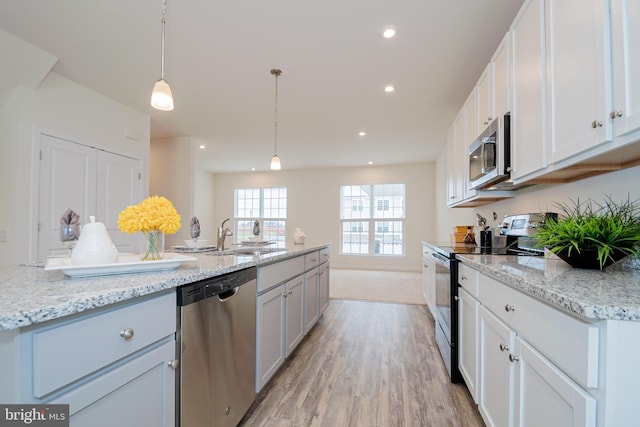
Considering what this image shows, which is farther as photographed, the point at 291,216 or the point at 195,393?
the point at 291,216

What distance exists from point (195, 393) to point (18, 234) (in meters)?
2.97

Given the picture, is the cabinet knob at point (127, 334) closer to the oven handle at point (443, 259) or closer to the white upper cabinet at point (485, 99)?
the oven handle at point (443, 259)

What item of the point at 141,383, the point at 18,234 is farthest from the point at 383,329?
the point at 18,234

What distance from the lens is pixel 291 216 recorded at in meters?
8.18

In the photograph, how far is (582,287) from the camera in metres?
0.88

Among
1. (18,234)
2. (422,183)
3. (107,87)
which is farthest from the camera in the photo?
(422,183)

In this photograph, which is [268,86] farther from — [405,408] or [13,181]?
[405,408]

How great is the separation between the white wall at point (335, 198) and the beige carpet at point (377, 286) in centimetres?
59

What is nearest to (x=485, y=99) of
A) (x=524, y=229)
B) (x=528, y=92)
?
(x=528, y=92)

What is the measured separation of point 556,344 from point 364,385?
1463 millimetres

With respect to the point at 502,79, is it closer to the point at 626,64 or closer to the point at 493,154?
the point at 493,154

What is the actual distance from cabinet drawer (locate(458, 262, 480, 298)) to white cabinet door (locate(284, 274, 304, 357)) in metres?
1.20

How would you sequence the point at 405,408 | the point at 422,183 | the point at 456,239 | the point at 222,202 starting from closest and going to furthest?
the point at 405,408 → the point at 456,239 → the point at 422,183 → the point at 222,202

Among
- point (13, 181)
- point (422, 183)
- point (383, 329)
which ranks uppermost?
point (422, 183)
